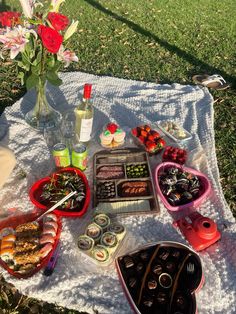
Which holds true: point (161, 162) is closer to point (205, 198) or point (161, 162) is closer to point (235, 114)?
point (205, 198)

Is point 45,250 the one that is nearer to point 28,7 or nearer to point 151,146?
point 151,146

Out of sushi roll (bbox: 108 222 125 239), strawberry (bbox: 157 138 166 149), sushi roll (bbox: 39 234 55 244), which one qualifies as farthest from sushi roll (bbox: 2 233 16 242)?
strawberry (bbox: 157 138 166 149)

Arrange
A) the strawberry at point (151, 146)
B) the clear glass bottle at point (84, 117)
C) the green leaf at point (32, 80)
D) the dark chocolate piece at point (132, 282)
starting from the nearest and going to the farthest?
the dark chocolate piece at point (132, 282)
the green leaf at point (32, 80)
the clear glass bottle at point (84, 117)
the strawberry at point (151, 146)

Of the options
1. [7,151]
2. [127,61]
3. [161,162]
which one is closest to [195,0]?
[127,61]

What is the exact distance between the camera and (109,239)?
2.56 m

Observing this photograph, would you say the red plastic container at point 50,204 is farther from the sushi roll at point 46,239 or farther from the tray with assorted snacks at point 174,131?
the tray with assorted snacks at point 174,131

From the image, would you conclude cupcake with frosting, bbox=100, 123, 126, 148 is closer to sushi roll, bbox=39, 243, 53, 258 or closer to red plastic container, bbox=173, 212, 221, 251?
red plastic container, bbox=173, 212, 221, 251

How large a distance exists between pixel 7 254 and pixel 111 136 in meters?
1.56

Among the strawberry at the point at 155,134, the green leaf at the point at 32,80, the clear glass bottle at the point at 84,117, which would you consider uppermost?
the green leaf at the point at 32,80

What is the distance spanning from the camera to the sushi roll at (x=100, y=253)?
2.49m

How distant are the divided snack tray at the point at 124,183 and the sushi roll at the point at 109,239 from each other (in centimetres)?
31

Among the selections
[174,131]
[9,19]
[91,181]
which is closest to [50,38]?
[9,19]

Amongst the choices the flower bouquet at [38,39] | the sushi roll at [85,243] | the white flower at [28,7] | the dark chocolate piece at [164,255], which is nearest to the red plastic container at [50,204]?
the sushi roll at [85,243]

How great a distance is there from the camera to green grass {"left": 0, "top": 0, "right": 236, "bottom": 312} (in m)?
4.48
